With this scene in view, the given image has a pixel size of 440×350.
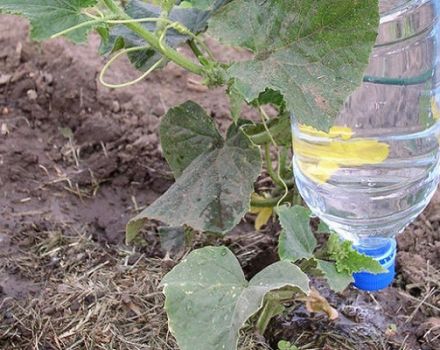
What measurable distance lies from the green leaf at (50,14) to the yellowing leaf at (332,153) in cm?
54

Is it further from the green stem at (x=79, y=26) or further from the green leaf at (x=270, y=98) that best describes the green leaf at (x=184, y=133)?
the green stem at (x=79, y=26)

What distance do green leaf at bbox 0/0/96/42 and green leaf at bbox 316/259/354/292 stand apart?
1.89ft

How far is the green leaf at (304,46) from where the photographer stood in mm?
1450

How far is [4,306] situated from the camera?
6.13 ft

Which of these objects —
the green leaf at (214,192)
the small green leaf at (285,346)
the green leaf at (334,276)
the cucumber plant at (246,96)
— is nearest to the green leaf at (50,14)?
the cucumber plant at (246,96)

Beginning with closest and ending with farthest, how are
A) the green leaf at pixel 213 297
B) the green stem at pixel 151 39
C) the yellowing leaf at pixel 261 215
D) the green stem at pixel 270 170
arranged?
the green leaf at pixel 213 297
the green stem at pixel 151 39
the green stem at pixel 270 170
the yellowing leaf at pixel 261 215

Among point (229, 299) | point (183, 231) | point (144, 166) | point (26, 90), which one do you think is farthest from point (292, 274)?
point (26, 90)

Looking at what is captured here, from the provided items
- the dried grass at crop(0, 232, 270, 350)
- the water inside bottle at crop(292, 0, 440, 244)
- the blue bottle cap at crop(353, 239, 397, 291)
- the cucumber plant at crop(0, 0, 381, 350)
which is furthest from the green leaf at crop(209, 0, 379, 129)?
the dried grass at crop(0, 232, 270, 350)

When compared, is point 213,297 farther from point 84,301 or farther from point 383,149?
point 383,149

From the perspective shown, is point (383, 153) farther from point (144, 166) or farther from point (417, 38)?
point (144, 166)

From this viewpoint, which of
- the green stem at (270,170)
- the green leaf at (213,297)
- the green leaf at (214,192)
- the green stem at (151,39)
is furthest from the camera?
the green stem at (270,170)

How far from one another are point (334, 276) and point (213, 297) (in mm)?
241

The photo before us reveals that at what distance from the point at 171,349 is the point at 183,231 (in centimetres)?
30

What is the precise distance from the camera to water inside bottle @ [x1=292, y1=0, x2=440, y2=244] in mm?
1835
